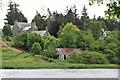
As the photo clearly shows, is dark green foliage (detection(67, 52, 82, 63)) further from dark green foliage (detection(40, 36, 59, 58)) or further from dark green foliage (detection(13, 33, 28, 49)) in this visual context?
dark green foliage (detection(13, 33, 28, 49))

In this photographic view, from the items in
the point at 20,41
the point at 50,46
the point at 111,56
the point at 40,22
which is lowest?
the point at 111,56

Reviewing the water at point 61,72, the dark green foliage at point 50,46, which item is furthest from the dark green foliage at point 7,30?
the water at point 61,72

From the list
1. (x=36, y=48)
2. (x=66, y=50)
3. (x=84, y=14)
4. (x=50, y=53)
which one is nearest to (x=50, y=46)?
(x=50, y=53)

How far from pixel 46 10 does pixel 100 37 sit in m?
1.57

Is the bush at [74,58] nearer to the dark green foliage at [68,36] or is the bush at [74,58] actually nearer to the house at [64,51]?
the house at [64,51]

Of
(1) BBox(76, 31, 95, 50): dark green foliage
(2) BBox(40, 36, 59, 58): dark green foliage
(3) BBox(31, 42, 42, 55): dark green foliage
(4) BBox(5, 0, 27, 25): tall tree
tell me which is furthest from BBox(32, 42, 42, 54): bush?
(1) BBox(76, 31, 95, 50): dark green foliage

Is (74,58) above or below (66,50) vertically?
below

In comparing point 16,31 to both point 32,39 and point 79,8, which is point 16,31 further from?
point 79,8

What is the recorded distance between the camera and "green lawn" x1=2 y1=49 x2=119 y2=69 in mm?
6794

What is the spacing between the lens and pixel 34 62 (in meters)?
7.01

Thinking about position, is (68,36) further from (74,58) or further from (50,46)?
(74,58)

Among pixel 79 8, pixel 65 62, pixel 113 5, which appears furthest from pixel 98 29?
pixel 113 5

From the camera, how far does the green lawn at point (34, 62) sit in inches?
267

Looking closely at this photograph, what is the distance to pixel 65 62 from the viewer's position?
270 inches
